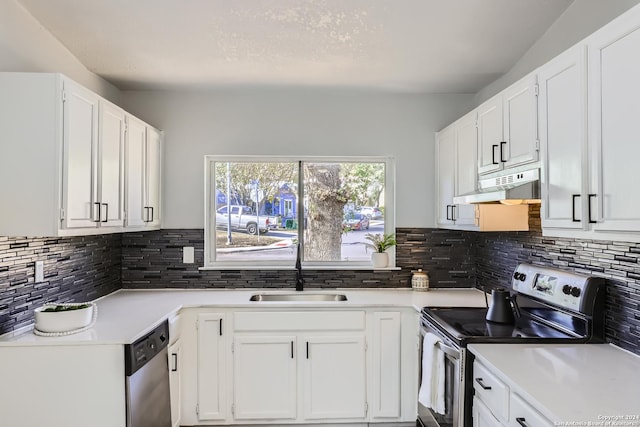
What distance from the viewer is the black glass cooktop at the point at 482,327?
202 centimetres

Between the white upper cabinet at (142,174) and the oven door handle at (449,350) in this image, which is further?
the white upper cabinet at (142,174)

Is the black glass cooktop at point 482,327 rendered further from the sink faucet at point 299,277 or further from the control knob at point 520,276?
the sink faucet at point 299,277

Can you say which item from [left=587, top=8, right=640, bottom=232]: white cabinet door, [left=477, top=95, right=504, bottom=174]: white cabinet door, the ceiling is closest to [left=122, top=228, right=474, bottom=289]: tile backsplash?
[left=477, top=95, right=504, bottom=174]: white cabinet door

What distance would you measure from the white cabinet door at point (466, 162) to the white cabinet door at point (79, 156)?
7.54ft

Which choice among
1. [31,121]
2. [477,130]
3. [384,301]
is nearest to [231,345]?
[384,301]

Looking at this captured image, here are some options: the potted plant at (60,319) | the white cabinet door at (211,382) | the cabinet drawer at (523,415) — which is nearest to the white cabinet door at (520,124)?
the cabinet drawer at (523,415)

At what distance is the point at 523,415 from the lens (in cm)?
148

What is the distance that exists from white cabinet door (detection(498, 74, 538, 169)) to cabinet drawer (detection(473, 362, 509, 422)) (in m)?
1.04

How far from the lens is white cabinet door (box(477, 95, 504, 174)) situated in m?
2.42

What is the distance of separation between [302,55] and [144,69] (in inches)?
45.1

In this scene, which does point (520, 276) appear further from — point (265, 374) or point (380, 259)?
point (265, 374)

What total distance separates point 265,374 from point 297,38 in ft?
7.13

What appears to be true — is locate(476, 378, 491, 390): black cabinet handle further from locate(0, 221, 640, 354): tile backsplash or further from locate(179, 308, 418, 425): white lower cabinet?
locate(179, 308, 418, 425): white lower cabinet

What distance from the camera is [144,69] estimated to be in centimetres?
293
